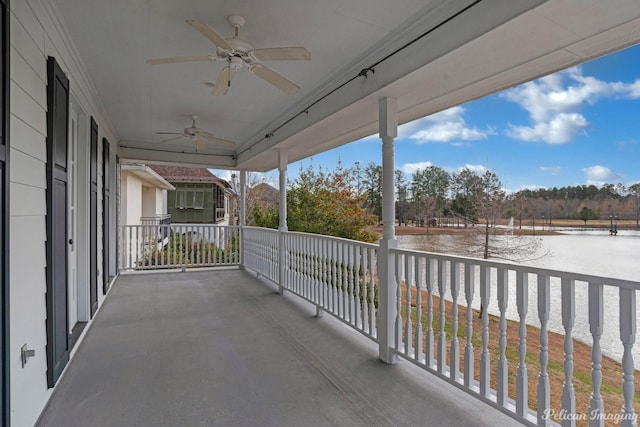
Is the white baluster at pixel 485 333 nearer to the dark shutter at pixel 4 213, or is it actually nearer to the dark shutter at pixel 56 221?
the dark shutter at pixel 4 213

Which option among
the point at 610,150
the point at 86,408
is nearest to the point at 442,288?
the point at 610,150

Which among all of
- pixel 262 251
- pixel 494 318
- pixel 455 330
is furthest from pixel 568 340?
pixel 262 251

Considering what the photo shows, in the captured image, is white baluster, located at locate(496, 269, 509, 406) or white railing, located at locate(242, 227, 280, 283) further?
white railing, located at locate(242, 227, 280, 283)

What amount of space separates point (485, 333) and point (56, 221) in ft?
9.82

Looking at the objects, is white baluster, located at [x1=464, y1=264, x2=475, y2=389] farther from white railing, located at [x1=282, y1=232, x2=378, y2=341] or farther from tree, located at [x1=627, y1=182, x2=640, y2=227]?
tree, located at [x1=627, y1=182, x2=640, y2=227]

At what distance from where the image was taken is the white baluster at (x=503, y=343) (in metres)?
1.95

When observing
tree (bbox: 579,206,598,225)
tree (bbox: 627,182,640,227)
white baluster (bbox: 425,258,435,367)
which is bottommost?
white baluster (bbox: 425,258,435,367)

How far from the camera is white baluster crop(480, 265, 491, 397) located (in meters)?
2.06

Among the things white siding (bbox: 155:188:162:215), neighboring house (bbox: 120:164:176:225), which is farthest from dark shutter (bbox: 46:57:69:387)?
white siding (bbox: 155:188:162:215)

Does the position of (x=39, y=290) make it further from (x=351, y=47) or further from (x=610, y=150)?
(x=610, y=150)

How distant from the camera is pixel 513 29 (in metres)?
1.85

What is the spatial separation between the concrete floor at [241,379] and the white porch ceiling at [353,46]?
88.5 inches

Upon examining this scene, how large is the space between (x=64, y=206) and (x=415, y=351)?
2.96m

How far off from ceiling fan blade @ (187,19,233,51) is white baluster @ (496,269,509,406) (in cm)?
222
